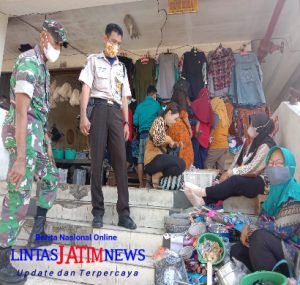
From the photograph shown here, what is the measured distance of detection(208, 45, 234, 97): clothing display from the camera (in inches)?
233

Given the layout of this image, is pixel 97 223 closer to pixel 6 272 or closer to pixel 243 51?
pixel 6 272

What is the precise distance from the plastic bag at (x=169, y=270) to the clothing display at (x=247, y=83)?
4083 millimetres

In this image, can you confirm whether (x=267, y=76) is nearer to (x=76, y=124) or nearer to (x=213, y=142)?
(x=213, y=142)

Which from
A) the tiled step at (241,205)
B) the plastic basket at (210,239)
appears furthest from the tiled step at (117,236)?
the tiled step at (241,205)

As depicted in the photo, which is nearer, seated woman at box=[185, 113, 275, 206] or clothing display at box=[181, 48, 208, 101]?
seated woman at box=[185, 113, 275, 206]

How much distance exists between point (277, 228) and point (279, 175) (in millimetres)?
433

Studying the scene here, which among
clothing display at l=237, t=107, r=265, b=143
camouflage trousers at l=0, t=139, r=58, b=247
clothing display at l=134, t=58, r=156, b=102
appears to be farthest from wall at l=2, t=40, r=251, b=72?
camouflage trousers at l=0, t=139, r=58, b=247

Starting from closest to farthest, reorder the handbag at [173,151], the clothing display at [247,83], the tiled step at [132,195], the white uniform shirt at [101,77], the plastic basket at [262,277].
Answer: the plastic basket at [262,277], the white uniform shirt at [101,77], the tiled step at [132,195], the handbag at [173,151], the clothing display at [247,83]

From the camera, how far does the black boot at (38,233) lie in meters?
2.63

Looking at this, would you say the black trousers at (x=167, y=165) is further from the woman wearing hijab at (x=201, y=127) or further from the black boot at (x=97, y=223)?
the woman wearing hijab at (x=201, y=127)

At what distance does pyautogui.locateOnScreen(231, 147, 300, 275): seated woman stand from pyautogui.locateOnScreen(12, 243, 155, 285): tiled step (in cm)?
75

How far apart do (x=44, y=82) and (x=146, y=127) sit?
293cm

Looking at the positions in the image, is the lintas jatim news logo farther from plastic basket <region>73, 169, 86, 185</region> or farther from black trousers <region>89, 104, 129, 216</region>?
plastic basket <region>73, 169, 86, 185</region>

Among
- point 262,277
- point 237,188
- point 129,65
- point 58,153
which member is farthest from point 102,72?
point 58,153
